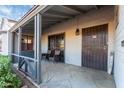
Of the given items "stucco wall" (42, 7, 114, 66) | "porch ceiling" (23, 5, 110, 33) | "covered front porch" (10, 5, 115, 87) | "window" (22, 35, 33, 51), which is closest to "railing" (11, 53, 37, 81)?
"covered front porch" (10, 5, 115, 87)

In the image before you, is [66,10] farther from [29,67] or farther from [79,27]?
[29,67]

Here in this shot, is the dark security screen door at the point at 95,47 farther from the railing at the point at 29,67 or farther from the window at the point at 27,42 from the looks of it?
the window at the point at 27,42

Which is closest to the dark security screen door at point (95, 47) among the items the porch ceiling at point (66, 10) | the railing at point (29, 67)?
the porch ceiling at point (66, 10)

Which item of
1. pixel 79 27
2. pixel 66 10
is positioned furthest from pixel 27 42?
pixel 66 10

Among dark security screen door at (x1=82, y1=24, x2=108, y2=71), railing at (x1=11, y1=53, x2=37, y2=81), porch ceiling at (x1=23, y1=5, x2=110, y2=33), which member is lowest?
railing at (x1=11, y1=53, x2=37, y2=81)

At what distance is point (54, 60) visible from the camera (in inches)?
332

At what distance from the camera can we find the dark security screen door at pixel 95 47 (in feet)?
18.0

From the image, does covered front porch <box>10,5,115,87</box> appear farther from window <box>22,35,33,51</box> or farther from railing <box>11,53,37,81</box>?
window <box>22,35,33,51</box>

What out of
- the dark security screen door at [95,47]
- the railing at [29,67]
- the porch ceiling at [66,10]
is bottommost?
the railing at [29,67]

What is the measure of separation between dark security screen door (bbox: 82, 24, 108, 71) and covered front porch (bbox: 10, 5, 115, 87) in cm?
4

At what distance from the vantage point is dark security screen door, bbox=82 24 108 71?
5.50 meters

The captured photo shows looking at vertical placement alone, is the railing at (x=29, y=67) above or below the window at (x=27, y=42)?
below
